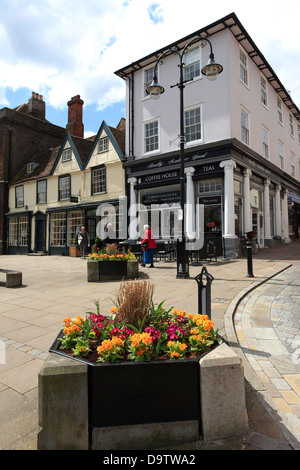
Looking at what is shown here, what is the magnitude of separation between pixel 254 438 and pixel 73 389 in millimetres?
1284

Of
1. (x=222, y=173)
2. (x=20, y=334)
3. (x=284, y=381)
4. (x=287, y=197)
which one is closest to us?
(x=284, y=381)

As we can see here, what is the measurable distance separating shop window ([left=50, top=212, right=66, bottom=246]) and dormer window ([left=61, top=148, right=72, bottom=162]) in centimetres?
424

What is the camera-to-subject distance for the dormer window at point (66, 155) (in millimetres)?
21859

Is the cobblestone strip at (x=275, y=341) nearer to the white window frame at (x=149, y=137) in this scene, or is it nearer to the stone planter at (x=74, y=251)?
the white window frame at (x=149, y=137)

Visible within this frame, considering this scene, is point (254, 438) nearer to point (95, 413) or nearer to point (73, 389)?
point (95, 413)

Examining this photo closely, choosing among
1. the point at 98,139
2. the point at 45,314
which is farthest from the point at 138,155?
the point at 45,314

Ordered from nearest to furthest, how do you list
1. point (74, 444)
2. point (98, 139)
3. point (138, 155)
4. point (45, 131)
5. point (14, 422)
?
point (74, 444) < point (14, 422) < point (138, 155) < point (98, 139) < point (45, 131)

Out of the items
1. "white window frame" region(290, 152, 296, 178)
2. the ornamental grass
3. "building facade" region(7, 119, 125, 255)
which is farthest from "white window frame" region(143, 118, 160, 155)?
the ornamental grass

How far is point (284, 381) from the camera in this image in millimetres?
2738

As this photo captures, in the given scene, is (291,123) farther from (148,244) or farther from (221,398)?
(221,398)

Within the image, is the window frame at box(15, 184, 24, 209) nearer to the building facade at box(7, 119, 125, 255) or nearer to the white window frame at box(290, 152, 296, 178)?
the building facade at box(7, 119, 125, 255)

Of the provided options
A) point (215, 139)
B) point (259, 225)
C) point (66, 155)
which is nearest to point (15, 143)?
point (66, 155)

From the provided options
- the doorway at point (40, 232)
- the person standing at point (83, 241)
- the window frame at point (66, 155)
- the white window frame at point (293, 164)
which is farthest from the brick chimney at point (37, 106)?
the white window frame at point (293, 164)

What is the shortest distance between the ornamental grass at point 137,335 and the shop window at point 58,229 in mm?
20127
